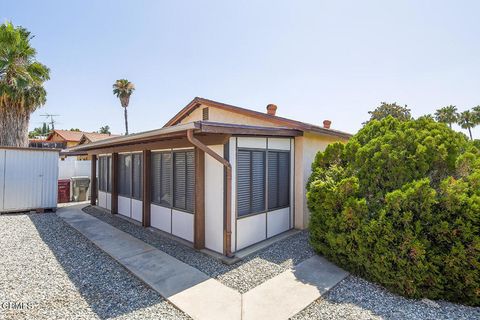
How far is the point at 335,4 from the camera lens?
775 cm

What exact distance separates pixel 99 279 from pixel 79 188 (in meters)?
11.0

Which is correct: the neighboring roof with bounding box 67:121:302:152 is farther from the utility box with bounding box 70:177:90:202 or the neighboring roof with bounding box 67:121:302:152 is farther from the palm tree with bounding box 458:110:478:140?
the palm tree with bounding box 458:110:478:140

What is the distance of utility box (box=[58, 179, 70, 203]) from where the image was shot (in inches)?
518

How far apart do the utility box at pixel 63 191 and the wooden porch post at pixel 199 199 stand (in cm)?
1094

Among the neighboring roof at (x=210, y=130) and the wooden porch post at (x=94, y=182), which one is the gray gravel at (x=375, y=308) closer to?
the neighboring roof at (x=210, y=130)

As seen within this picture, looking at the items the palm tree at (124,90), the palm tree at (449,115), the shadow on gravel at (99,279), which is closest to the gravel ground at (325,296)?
the shadow on gravel at (99,279)

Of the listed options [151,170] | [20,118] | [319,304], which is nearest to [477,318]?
[319,304]

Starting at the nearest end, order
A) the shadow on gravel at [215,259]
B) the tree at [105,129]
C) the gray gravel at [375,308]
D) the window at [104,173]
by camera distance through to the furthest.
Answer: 1. the gray gravel at [375,308]
2. the shadow on gravel at [215,259]
3. the window at [104,173]
4. the tree at [105,129]

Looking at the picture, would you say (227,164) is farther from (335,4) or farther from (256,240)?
(335,4)

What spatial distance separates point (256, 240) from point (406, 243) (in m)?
3.39

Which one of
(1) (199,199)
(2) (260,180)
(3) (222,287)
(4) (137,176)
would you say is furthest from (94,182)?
(3) (222,287)

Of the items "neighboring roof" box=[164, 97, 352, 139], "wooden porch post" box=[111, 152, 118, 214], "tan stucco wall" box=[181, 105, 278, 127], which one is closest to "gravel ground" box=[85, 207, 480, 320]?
"neighboring roof" box=[164, 97, 352, 139]

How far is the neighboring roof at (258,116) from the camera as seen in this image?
7055 mm

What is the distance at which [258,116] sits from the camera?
891cm
